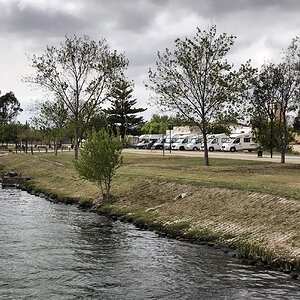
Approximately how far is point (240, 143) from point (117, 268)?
6272 centimetres

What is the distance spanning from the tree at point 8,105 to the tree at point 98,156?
125 meters

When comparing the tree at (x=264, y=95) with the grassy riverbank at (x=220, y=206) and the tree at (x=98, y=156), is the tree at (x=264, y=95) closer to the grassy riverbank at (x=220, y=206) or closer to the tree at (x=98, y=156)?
the grassy riverbank at (x=220, y=206)

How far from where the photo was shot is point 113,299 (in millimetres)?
11656

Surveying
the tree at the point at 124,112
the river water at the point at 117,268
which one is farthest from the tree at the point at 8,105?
the river water at the point at 117,268

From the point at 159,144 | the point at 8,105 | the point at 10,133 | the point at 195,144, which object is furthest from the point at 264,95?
the point at 8,105

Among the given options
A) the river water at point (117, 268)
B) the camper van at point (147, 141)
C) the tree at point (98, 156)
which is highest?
the camper van at point (147, 141)

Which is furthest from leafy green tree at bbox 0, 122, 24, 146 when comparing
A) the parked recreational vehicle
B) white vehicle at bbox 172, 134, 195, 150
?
white vehicle at bbox 172, 134, 195, 150

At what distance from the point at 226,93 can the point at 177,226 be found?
21777mm

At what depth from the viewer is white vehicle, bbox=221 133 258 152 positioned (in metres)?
75.0

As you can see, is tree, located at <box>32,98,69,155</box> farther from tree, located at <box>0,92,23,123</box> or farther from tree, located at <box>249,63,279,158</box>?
tree, located at <box>0,92,23,123</box>

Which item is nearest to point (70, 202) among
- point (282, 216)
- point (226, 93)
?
point (282, 216)

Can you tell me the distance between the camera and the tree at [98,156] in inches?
1015

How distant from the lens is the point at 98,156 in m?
25.7

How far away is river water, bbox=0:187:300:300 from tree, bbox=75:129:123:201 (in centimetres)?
518
